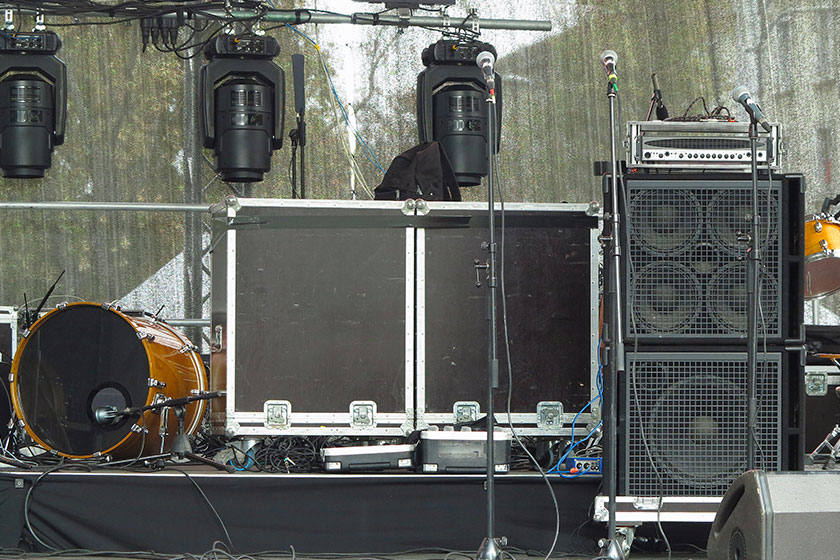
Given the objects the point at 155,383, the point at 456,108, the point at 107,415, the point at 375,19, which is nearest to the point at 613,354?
the point at 155,383

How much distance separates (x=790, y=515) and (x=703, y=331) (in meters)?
1.31

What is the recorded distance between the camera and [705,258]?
424 centimetres

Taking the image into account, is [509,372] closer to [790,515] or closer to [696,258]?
[696,258]

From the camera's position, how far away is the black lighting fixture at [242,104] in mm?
6629

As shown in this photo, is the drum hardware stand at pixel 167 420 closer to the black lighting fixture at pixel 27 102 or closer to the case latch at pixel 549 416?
the case latch at pixel 549 416

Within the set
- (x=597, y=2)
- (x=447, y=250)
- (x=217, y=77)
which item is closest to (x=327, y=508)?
(x=447, y=250)

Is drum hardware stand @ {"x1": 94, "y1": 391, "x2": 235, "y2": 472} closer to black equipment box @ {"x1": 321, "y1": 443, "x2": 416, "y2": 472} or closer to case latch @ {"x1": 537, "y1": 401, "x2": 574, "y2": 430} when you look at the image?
black equipment box @ {"x1": 321, "y1": 443, "x2": 416, "y2": 472}

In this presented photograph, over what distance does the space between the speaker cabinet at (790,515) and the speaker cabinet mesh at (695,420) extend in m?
1.03

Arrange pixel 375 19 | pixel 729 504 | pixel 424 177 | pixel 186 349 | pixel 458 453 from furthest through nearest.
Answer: pixel 375 19 < pixel 186 349 < pixel 424 177 < pixel 458 453 < pixel 729 504

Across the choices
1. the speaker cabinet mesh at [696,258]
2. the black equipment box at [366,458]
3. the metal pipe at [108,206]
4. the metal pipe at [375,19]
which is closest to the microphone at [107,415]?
the black equipment box at [366,458]

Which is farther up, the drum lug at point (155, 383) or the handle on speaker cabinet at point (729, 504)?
the drum lug at point (155, 383)

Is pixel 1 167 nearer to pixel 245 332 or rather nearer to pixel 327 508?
pixel 245 332

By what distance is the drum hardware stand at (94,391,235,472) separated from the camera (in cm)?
463

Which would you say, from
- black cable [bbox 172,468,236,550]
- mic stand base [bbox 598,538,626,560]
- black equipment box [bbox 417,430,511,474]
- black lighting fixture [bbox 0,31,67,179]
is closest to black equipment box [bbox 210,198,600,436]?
black equipment box [bbox 417,430,511,474]
